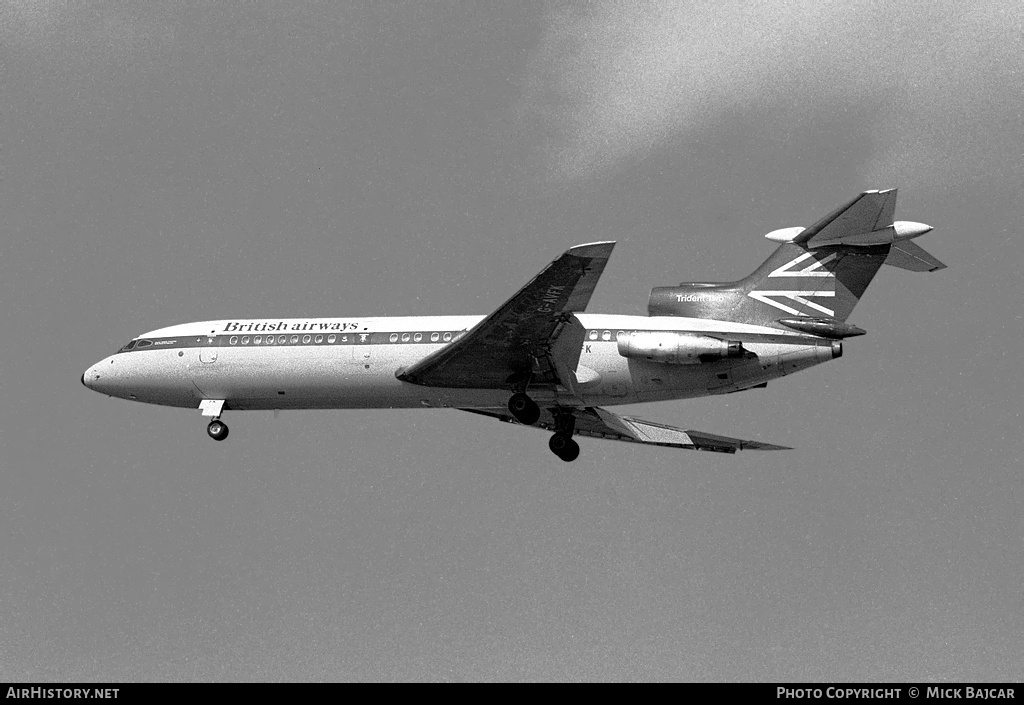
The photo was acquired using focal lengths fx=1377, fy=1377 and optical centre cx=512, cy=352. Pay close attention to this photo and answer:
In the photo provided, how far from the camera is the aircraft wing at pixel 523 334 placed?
3488cm

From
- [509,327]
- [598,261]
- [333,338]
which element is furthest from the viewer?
[333,338]

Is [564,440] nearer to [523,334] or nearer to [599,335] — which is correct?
[599,335]

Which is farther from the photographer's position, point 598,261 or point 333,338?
point 333,338

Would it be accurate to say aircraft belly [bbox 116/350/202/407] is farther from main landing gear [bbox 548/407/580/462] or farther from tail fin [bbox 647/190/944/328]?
tail fin [bbox 647/190/944/328]

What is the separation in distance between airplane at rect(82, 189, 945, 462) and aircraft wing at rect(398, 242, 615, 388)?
0.14 feet

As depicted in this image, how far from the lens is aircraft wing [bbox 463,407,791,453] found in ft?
144

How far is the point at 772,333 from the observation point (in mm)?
36594

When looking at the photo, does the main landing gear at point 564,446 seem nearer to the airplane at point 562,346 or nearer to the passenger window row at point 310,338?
the airplane at point 562,346

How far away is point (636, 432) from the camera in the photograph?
44.9 m

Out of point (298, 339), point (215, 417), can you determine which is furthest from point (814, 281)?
point (215, 417)
